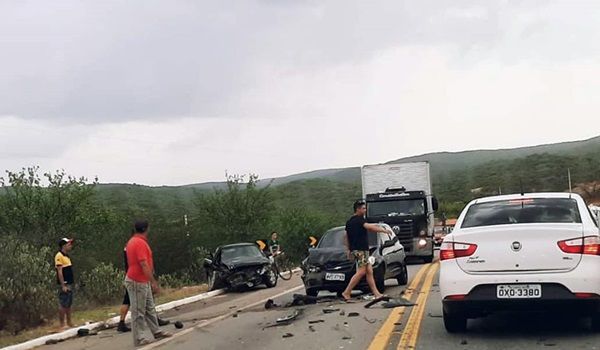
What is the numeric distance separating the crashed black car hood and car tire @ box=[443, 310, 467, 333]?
13272 mm

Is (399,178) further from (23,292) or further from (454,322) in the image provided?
(454,322)

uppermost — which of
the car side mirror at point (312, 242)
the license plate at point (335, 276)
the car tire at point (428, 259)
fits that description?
the car side mirror at point (312, 242)

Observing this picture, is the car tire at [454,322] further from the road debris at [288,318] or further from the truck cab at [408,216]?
the truck cab at [408,216]

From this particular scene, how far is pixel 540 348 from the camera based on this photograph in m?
8.79

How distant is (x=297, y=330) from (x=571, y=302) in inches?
164

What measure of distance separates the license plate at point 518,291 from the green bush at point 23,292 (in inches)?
379

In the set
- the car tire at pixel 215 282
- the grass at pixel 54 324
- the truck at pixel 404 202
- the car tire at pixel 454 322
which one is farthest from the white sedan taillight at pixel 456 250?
the truck at pixel 404 202

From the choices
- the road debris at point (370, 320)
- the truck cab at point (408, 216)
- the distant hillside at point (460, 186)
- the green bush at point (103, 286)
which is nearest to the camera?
the road debris at point (370, 320)

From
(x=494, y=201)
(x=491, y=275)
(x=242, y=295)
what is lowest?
(x=242, y=295)

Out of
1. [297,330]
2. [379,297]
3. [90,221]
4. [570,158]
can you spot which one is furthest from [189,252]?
[570,158]

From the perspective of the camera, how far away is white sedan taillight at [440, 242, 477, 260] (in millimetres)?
9273

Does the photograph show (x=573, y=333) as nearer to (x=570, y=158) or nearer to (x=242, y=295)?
(x=242, y=295)

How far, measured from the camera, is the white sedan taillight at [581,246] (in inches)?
349

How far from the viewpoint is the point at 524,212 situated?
978cm
